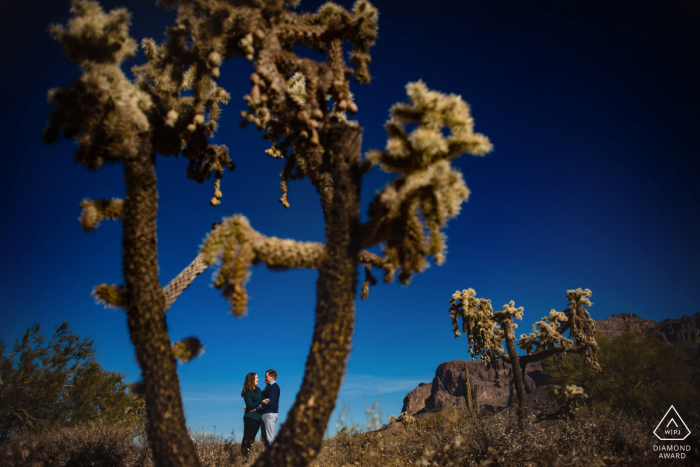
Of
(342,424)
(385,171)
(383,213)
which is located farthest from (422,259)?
(342,424)

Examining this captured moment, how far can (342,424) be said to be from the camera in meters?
10.3

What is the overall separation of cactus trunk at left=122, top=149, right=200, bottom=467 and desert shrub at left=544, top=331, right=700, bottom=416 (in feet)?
96.3

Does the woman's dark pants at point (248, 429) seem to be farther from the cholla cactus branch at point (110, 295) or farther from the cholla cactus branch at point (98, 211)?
the cholla cactus branch at point (98, 211)

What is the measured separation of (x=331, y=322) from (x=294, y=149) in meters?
2.40

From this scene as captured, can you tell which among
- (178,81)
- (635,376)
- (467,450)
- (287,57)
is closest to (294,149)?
(287,57)

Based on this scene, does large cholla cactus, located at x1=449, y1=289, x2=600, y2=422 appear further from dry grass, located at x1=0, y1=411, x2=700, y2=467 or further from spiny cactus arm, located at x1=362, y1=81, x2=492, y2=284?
spiny cactus arm, located at x1=362, y1=81, x2=492, y2=284

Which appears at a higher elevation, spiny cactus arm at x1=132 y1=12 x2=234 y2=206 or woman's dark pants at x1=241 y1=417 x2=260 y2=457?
spiny cactus arm at x1=132 y1=12 x2=234 y2=206

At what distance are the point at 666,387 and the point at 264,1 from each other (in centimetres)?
3513

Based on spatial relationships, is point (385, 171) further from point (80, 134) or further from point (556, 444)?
point (556, 444)

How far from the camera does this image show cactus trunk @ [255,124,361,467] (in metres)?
2.95

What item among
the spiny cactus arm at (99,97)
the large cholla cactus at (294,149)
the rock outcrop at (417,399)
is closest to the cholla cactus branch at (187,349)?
the large cholla cactus at (294,149)

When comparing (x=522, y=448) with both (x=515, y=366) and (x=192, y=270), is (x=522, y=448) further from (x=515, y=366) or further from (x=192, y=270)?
(x=515, y=366)

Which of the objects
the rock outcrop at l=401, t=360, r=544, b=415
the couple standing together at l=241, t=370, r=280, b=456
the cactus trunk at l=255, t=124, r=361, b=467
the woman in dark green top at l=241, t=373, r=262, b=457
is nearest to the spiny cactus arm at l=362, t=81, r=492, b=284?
the cactus trunk at l=255, t=124, r=361, b=467

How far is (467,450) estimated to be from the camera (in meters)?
6.79
